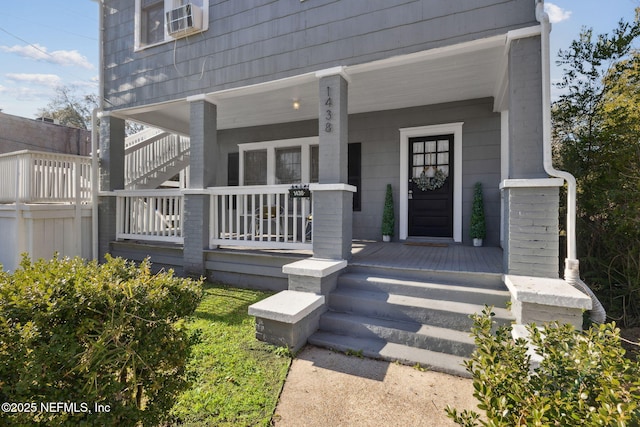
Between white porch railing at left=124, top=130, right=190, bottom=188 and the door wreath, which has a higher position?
white porch railing at left=124, top=130, right=190, bottom=188

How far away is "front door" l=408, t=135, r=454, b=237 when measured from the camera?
580cm

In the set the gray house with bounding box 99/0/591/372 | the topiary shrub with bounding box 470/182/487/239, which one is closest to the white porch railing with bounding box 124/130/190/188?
the gray house with bounding box 99/0/591/372

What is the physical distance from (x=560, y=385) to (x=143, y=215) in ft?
20.3

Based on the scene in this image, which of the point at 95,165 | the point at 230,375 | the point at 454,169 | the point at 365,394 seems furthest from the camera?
the point at 95,165

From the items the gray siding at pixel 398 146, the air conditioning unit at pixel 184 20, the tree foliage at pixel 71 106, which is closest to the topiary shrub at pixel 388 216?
the gray siding at pixel 398 146

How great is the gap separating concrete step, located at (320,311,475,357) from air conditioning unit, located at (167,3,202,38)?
4732mm

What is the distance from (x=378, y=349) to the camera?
2875mm

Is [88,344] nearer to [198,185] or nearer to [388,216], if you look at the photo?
[198,185]

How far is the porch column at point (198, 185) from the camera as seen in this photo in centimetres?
495

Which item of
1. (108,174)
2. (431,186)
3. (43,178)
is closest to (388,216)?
(431,186)

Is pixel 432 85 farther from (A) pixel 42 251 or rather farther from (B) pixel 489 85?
(A) pixel 42 251

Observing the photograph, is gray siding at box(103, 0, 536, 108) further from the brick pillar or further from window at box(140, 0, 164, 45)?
the brick pillar

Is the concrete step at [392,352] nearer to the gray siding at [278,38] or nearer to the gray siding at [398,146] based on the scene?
the gray siding at [278,38]

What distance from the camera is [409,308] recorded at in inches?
124
